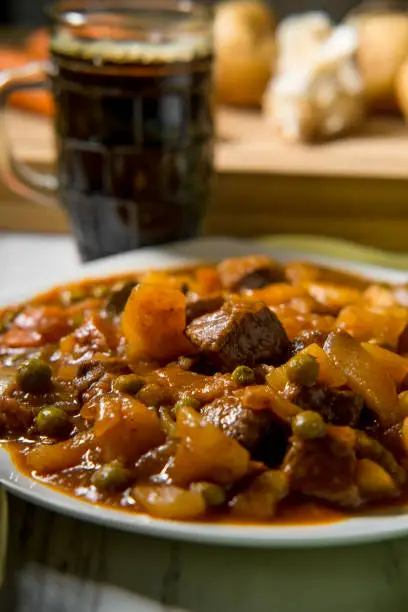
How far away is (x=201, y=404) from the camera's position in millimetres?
2459

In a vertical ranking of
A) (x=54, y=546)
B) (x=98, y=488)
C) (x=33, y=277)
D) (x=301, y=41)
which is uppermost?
(x=301, y=41)

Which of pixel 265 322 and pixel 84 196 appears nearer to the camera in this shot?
pixel 265 322

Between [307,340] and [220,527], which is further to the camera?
[307,340]

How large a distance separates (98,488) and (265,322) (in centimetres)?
72

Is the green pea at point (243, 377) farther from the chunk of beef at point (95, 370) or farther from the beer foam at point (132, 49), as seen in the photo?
the beer foam at point (132, 49)

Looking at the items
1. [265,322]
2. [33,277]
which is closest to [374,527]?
[265,322]

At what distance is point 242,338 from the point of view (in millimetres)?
2623

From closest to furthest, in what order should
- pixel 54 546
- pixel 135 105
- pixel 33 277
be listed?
pixel 54 546, pixel 135 105, pixel 33 277

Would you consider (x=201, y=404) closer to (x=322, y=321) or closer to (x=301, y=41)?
(x=322, y=321)

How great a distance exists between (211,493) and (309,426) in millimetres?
292

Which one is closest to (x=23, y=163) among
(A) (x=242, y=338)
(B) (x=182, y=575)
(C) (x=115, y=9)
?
(C) (x=115, y=9)

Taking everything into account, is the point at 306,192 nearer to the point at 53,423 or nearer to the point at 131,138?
the point at 131,138

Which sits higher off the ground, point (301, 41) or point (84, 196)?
point (301, 41)

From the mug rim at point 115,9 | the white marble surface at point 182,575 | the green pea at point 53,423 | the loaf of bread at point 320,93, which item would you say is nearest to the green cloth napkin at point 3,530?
the white marble surface at point 182,575
